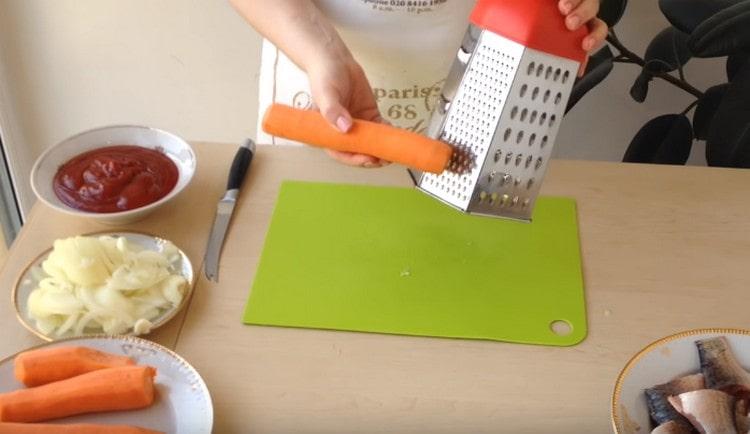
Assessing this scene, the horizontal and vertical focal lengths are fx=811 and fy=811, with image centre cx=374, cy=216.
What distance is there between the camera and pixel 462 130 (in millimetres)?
814

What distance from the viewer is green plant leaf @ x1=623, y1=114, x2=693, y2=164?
1.40m

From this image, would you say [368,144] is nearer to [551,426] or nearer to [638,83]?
[551,426]

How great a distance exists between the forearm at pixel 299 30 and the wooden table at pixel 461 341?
15 cm

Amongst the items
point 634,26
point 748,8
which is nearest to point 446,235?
point 748,8

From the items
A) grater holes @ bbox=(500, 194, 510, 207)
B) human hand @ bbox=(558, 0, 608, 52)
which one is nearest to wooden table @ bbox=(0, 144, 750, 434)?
grater holes @ bbox=(500, 194, 510, 207)

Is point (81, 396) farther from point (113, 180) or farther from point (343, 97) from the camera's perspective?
point (343, 97)

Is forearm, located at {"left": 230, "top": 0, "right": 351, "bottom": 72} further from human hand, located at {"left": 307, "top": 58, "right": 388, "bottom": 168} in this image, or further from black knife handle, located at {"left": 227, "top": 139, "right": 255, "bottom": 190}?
black knife handle, located at {"left": 227, "top": 139, "right": 255, "bottom": 190}

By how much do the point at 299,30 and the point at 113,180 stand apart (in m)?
0.29

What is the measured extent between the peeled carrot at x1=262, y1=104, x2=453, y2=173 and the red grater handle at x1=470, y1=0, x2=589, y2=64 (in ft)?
0.42

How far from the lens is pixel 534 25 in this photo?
0.74 meters

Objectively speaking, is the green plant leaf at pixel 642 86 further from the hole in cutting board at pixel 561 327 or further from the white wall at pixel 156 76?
the hole in cutting board at pixel 561 327

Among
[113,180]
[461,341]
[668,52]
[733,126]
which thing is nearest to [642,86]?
[668,52]

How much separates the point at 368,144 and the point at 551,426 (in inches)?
12.8

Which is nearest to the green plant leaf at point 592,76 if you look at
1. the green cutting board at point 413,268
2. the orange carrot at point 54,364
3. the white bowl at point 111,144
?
the green cutting board at point 413,268
